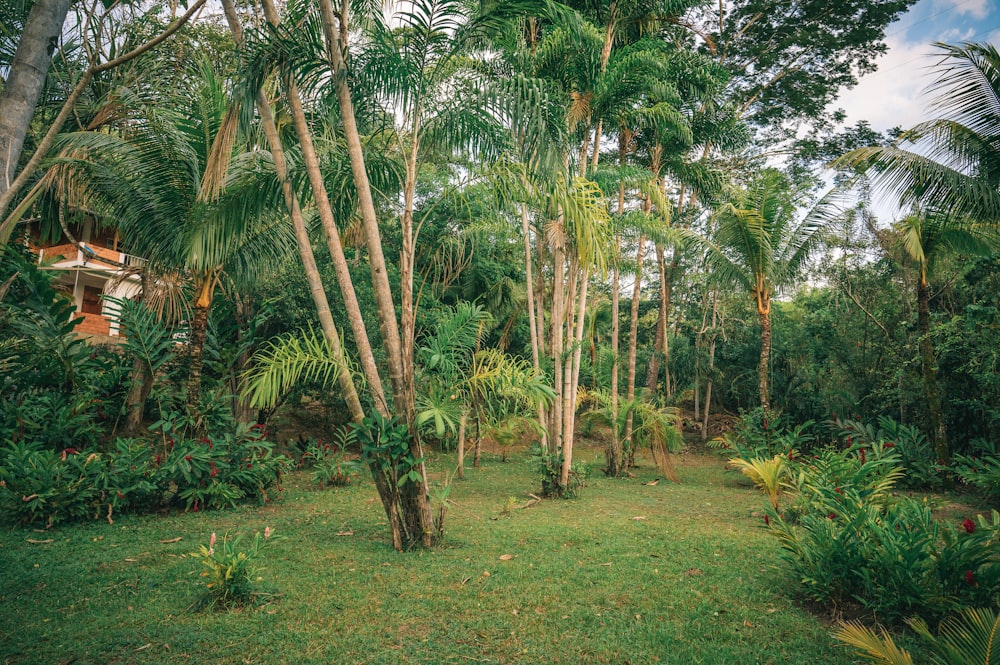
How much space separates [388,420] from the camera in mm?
5215

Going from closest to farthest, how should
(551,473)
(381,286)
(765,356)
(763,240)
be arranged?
1. (381,286)
2. (551,473)
3. (763,240)
4. (765,356)

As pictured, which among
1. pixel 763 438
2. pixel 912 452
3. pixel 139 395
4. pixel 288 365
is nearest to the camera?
pixel 288 365

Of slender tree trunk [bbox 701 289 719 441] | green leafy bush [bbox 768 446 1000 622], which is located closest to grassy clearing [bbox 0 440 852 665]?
green leafy bush [bbox 768 446 1000 622]

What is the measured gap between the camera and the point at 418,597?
436 centimetres

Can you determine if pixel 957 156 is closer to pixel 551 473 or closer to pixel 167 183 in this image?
pixel 551 473

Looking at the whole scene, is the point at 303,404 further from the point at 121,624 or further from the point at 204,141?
the point at 121,624

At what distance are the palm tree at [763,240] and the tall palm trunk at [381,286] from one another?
8.59 metres

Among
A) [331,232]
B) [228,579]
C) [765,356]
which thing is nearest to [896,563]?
[228,579]

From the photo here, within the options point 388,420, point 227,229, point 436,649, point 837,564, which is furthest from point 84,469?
point 837,564

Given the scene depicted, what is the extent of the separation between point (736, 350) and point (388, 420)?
15354mm

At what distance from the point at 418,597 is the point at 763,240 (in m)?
10.1

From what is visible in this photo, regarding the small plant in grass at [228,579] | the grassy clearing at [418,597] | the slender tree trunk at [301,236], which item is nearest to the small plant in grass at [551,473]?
the grassy clearing at [418,597]

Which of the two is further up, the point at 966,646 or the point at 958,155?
the point at 958,155

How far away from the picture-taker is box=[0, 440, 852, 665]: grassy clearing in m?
3.52
